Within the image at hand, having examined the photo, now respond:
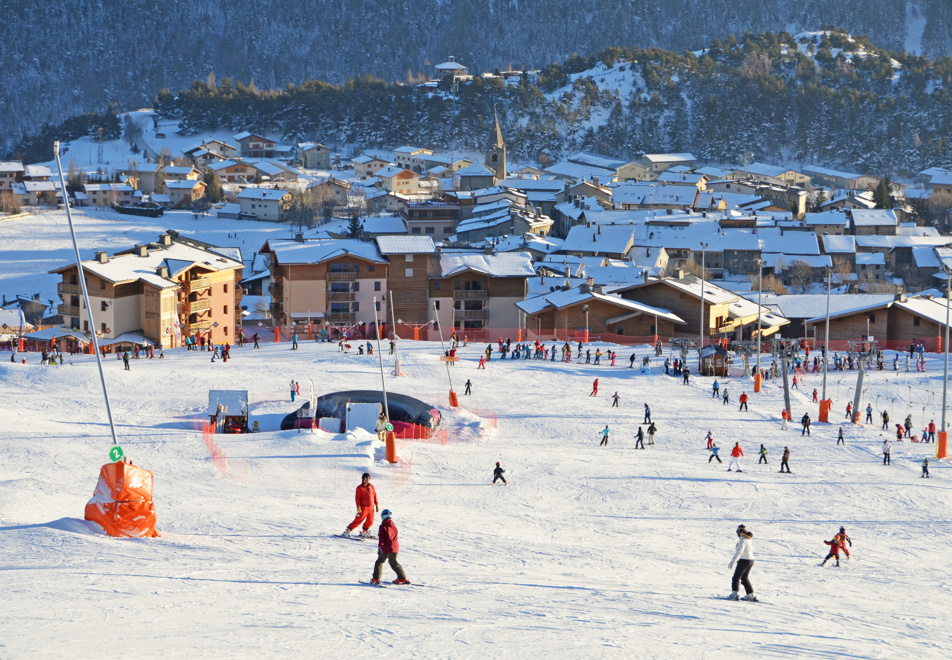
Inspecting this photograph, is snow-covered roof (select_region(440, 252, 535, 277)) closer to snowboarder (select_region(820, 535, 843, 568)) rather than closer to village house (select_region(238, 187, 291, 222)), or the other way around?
snowboarder (select_region(820, 535, 843, 568))

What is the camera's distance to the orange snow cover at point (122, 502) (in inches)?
533

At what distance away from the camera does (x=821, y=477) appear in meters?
23.4

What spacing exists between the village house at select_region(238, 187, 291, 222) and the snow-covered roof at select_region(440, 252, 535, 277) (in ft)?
172

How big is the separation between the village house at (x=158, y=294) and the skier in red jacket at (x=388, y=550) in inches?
1243

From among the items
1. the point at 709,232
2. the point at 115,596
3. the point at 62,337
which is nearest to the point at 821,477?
the point at 115,596

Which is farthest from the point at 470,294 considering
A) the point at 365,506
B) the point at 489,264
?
the point at 365,506

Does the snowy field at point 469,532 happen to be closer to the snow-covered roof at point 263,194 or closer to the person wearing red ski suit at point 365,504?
the person wearing red ski suit at point 365,504

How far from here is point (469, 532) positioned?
16203mm

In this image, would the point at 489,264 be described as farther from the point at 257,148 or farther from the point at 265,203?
the point at 257,148

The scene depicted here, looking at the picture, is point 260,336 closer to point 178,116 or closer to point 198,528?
point 198,528

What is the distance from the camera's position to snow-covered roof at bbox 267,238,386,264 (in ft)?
171

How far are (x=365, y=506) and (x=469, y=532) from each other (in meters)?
2.34

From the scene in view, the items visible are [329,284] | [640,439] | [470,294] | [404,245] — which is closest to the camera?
[640,439]

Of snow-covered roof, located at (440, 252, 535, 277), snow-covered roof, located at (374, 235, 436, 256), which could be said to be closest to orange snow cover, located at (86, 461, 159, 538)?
snow-covered roof, located at (440, 252, 535, 277)
